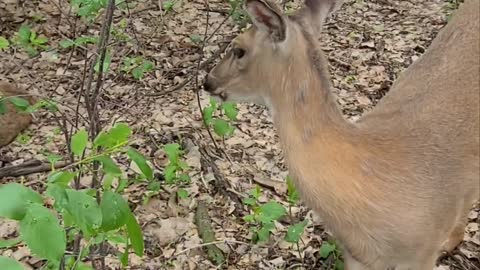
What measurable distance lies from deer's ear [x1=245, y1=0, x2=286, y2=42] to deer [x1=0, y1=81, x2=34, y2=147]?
250 centimetres

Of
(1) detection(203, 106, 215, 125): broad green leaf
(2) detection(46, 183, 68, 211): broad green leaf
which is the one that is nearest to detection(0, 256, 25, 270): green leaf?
(2) detection(46, 183, 68, 211): broad green leaf

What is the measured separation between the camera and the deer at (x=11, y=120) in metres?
5.38

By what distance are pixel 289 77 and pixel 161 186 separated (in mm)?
1802

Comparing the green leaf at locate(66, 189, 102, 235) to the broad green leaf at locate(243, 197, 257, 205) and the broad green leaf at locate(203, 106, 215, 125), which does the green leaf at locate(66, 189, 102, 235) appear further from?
the broad green leaf at locate(203, 106, 215, 125)

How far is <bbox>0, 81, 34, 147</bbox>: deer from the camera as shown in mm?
5379

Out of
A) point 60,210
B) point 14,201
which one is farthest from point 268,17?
point 14,201

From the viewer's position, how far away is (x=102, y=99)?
591cm

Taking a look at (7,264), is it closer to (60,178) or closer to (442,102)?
(60,178)

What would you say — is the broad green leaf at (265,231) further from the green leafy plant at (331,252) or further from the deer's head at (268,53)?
the deer's head at (268,53)

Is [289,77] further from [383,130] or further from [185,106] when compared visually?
[185,106]

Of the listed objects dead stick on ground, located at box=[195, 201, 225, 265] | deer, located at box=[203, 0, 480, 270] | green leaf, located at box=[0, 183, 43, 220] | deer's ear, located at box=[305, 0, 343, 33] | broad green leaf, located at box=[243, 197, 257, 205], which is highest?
green leaf, located at box=[0, 183, 43, 220]

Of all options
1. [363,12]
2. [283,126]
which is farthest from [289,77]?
[363,12]

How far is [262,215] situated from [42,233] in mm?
2044

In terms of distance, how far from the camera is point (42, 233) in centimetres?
188
